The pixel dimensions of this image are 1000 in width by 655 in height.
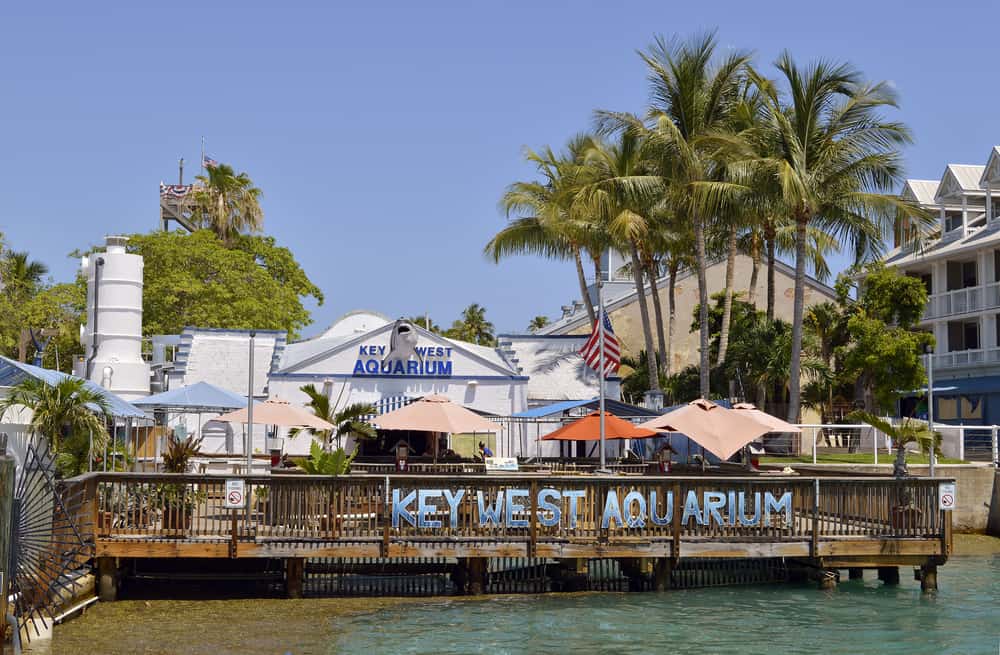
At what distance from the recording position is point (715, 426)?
75.5ft

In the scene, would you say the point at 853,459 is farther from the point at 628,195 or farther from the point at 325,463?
the point at 325,463

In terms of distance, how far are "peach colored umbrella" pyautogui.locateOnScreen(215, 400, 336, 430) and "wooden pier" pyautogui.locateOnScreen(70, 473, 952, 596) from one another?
4735 mm

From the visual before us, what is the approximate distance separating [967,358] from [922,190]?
Result: 1078 centimetres

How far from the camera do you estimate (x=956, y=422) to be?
49.6m

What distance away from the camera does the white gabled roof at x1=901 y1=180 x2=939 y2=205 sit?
182 ft

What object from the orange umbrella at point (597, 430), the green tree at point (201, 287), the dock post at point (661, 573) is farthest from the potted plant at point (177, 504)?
the green tree at point (201, 287)

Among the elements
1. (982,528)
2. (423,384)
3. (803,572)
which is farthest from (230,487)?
(982,528)

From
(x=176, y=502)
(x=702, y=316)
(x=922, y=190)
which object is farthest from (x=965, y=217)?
(x=176, y=502)

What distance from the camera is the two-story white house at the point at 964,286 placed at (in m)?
47.8

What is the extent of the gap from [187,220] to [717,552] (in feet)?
207

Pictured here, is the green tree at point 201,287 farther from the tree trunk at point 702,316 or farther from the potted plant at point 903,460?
the potted plant at point 903,460

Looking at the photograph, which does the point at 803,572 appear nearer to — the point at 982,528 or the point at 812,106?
the point at 982,528

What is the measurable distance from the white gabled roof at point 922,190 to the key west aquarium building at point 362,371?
24.4 meters

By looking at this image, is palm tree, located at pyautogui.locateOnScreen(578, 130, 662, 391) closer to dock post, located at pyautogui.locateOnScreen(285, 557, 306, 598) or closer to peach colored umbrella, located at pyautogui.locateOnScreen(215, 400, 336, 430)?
peach colored umbrella, located at pyautogui.locateOnScreen(215, 400, 336, 430)
